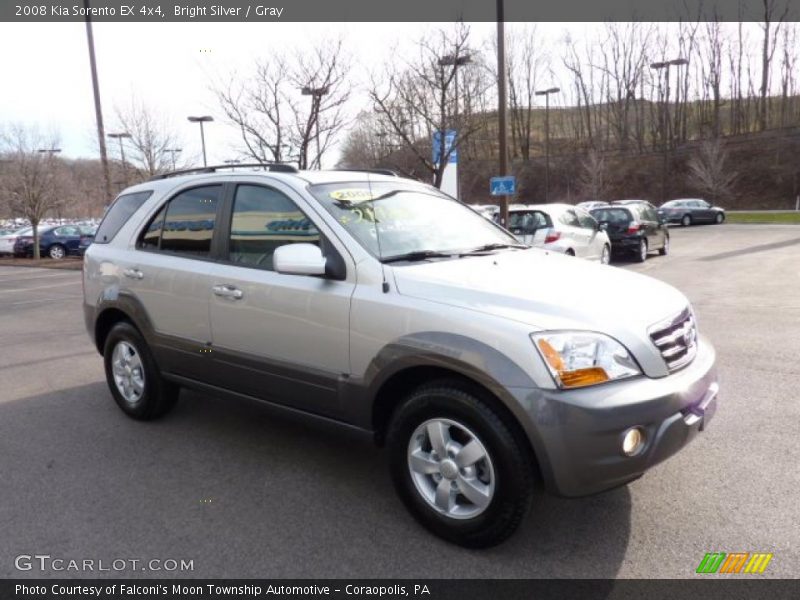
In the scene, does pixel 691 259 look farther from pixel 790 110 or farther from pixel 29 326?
pixel 790 110

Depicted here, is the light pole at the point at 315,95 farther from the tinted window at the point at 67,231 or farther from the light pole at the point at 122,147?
the tinted window at the point at 67,231

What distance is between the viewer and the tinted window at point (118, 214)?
16.1 feet

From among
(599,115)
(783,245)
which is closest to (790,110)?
(599,115)

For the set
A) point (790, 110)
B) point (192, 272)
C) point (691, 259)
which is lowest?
point (691, 259)

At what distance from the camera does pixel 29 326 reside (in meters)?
9.62

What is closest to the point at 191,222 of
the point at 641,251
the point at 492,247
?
the point at 492,247

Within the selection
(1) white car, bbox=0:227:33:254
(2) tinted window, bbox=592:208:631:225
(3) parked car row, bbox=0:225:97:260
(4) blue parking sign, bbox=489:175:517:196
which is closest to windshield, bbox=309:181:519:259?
(4) blue parking sign, bbox=489:175:517:196

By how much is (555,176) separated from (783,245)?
4500cm

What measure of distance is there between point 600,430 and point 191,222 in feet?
10.3

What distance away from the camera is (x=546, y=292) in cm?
295

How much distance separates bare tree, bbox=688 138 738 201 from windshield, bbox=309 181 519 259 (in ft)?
148

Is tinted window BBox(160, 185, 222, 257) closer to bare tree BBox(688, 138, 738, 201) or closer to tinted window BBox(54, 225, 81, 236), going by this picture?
tinted window BBox(54, 225, 81, 236)

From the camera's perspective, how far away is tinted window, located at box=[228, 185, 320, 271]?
3630mm

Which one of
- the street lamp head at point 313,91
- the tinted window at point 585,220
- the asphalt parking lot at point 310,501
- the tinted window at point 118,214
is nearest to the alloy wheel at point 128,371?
the asphalt parking lot at point 310,501
